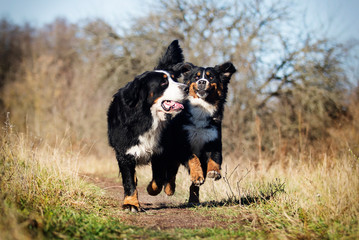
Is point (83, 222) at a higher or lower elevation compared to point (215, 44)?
lower

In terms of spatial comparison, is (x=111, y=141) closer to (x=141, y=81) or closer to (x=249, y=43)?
(x=141, y=81)

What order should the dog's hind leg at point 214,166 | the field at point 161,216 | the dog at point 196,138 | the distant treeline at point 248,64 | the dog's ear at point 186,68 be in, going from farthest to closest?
1. the distant treeline at point 248,64
2. the dog's ear at point 186,68
3. the dog at point 196,138
4. the dog's hind leg at point 214,166
5. the field at point 161,216

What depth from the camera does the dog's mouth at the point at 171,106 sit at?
459 centimetres

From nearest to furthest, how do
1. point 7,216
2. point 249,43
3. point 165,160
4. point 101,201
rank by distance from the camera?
point 7,216
point 101,201
point 165,160
point 249,43

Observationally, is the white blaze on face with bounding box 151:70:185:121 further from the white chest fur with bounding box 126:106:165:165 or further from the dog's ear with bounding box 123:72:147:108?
the dog's ear with bounding box 123:72:147:108

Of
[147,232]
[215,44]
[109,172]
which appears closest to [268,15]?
[215,44]

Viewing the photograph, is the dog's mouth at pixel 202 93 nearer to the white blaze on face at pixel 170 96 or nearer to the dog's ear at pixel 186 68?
the dog's ear at pixel 186 68

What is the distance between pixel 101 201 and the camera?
438 cm

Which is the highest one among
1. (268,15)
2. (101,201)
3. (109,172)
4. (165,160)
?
(268,15)

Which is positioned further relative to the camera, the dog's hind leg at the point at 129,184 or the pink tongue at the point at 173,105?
the pink tongue at the point at 173,105

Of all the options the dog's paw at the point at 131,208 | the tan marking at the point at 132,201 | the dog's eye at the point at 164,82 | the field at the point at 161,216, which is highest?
the dog's eye at the point at 164,82

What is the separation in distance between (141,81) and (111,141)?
106 centimetres

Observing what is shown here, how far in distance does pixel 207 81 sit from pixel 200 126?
724mm

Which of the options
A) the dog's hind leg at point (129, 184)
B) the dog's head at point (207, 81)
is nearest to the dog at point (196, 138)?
the dog's head at point (207, 81)
